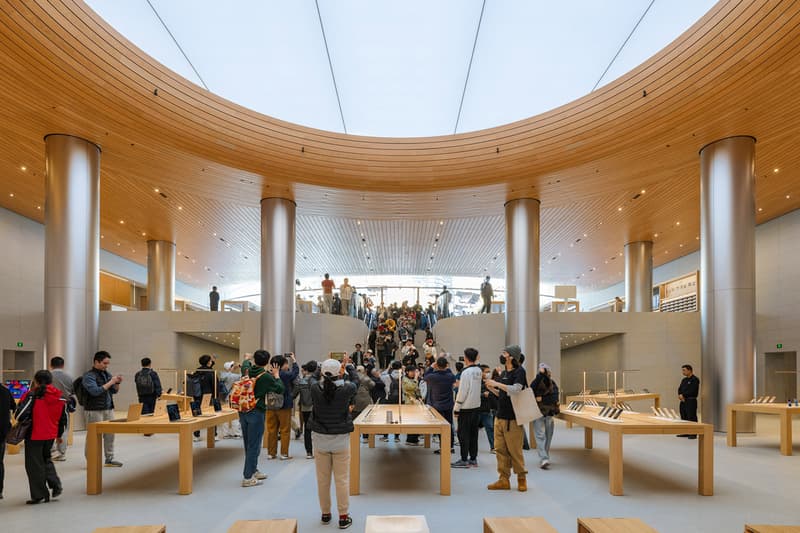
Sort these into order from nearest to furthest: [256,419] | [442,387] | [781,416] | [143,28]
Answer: [256,419] → [442,387] → [781,416] → [143,28]

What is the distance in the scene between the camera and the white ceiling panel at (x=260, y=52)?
11625 mm

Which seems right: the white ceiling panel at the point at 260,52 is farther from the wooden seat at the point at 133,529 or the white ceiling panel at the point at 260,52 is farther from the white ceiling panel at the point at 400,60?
the wooden seat at the point at 133,529

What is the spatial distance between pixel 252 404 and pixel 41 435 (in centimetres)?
221

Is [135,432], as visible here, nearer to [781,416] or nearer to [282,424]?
[282,424]

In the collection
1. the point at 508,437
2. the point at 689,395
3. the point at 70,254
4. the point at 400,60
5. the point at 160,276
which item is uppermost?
the point at 400,60

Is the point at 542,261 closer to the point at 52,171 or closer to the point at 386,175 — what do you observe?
the point at 386,175

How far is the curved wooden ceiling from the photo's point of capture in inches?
380

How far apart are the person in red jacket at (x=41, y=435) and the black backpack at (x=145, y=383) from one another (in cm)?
390

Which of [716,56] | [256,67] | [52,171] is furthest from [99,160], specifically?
[716,56]

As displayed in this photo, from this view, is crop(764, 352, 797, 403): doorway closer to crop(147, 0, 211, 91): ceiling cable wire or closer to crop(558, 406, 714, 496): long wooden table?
crop(558, 406, 714, 496): long wooden table

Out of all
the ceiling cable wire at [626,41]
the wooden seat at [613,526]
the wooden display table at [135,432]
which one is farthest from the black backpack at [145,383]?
the ceiling cable wire at [626,41]

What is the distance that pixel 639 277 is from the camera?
23.5 metres

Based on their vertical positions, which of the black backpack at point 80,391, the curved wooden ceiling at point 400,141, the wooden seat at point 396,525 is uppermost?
the curved wooden ceiling at point 400,141

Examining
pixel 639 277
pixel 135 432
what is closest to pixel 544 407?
pixel 135 432
